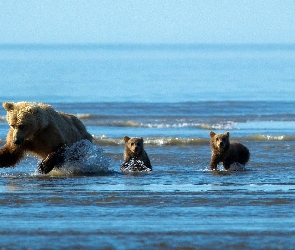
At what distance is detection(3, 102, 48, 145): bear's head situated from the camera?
11410 mm

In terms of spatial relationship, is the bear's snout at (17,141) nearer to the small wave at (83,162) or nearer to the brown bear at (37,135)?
the brown bear at (37,135)

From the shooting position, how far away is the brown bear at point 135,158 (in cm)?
1300

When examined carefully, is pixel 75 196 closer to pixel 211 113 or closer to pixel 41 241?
pixel 41 241

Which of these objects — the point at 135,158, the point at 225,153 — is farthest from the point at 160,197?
the point at 225,153

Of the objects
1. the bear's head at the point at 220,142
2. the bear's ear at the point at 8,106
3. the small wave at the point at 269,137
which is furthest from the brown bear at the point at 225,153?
the small wave at the point at 269,137

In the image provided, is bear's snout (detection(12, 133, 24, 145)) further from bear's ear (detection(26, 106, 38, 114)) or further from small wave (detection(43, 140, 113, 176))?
small wave (detection(43, 140, 113, 176))

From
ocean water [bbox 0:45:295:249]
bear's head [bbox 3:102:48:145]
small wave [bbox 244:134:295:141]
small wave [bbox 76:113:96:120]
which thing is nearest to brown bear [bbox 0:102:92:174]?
bear's head [bbox 3:102:48:145]

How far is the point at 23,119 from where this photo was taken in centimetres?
1140

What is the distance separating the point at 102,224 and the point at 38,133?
4.17 meters

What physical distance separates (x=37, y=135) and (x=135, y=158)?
193cm

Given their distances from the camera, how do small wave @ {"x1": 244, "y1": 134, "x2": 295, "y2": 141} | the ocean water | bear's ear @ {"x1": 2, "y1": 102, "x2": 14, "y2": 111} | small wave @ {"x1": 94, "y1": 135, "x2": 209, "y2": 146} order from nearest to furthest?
the ocean water → bear's ear @ {"x1": 2, "y1": 102, "x2": 14, "y2": 111} → small wave @ {"x1": 94, "y1": 135, "x2": 209, "y2": 146} → small wave @ {"x1": 244, "y1": 134, "x2": 295, "y2": 141}

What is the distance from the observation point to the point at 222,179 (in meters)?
11.5

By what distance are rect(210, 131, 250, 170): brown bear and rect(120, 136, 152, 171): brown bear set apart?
3.27 feet

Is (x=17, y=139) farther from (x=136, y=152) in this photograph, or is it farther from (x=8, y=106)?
(x=136, y=152)
